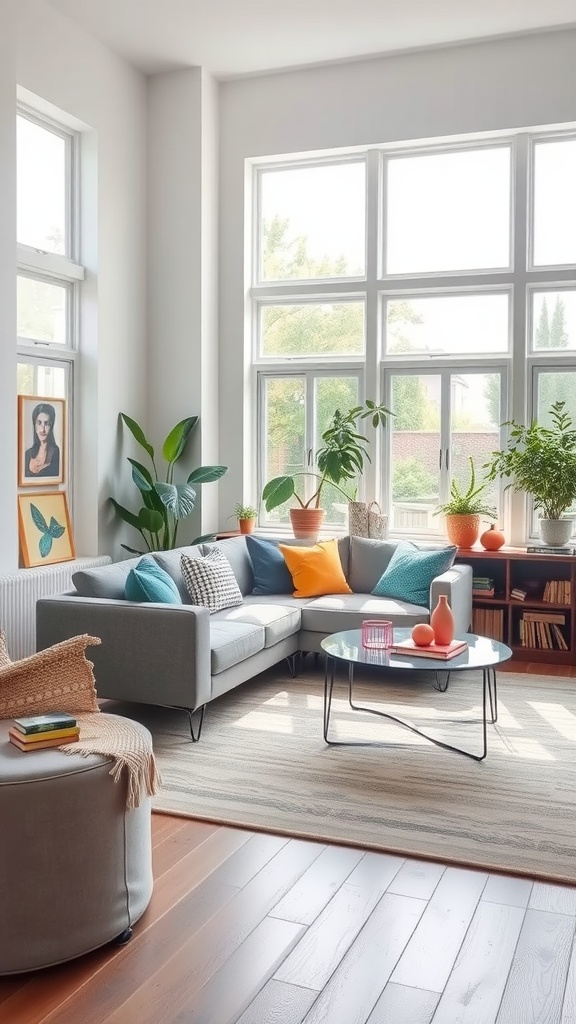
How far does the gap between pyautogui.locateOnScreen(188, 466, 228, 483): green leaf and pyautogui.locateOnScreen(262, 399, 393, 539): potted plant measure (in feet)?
1.25

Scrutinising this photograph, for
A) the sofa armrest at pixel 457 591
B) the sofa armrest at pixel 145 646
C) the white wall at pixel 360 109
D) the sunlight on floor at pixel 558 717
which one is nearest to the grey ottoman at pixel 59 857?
the sofa armrest at pixel 145 646

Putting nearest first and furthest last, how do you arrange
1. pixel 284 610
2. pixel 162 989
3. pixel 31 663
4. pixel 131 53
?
pixel 162 989, pixel 31 663, pixel 284 610, pixel 131 53

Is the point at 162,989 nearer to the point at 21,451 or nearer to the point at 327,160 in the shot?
the point at 21,451

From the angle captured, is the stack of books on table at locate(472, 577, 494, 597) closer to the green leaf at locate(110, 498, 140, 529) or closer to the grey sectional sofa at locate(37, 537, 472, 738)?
the grey sectional sofa at locate(37, 537, 472, 738)

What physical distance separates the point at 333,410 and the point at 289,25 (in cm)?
278

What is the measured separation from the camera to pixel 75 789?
2.48m

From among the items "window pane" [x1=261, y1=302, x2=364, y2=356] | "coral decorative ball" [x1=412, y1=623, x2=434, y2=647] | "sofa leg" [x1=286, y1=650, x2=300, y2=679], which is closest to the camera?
"coral decorative ball" [x1=412, y1=623, x2=434, y2=647]

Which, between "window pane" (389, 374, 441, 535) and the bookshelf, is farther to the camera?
"window pane" (389, 374, 441, 535)

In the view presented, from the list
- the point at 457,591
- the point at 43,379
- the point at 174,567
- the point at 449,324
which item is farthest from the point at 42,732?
the point at 449,324

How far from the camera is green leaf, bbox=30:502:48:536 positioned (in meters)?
6.16

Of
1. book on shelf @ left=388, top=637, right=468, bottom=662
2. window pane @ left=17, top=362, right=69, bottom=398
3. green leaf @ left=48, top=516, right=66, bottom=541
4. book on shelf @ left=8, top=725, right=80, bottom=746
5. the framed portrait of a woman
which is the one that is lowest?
book on shelf @ left=388, top=637, right=468, bottom=662

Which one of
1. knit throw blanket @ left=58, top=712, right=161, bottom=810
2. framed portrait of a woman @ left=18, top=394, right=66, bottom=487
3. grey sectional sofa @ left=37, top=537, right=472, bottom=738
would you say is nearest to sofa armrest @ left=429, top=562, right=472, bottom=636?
grey sectional sofa @ left=37, top=537, right=472, bottom=738

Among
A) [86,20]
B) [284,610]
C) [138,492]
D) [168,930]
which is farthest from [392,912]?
[86,20]

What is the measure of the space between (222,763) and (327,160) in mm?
5113
